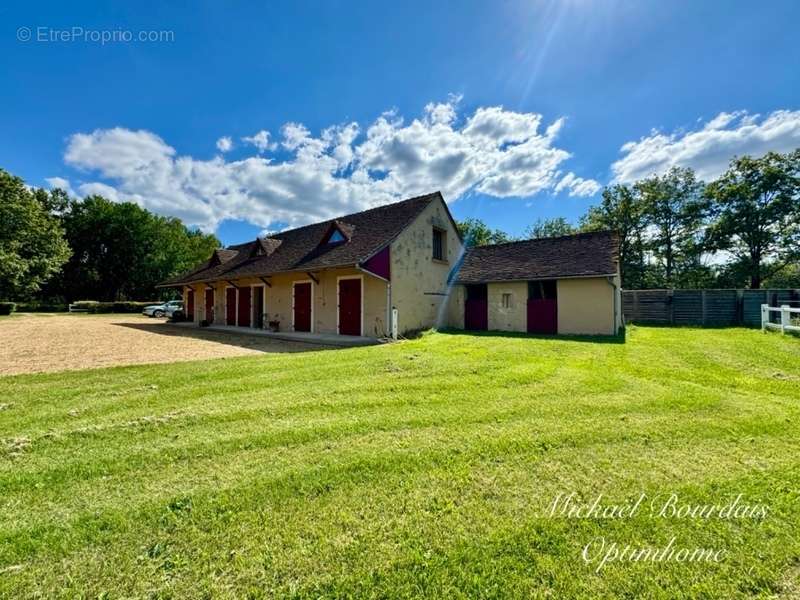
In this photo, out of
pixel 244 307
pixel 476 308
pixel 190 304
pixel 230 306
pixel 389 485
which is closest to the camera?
pixel 389 485

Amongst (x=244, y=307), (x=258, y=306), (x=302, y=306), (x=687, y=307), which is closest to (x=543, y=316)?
(x=687, y=307)

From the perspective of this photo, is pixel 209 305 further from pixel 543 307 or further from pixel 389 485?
pixel 389 485

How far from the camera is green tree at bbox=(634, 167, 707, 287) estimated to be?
95.5ft

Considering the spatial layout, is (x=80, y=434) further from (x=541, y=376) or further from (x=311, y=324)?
(x=311, y=324)

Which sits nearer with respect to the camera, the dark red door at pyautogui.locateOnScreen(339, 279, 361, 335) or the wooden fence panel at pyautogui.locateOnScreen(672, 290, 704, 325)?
the dark red door at pyautogui.locateOnScreen(339, 279, 361, 335)

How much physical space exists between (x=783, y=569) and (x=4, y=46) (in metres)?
13.9

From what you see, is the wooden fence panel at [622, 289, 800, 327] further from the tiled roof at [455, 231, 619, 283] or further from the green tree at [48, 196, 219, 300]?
the green tree at [48, 196, 219, 300]

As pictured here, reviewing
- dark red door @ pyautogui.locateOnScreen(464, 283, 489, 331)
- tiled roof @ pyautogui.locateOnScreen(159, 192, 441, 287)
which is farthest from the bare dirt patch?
dark red door @ pyautogui.locateOnScreen(464, 283, 489, 331)

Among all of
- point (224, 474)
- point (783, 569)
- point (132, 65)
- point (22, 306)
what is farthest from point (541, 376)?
point (22, 306)

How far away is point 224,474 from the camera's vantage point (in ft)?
9.77

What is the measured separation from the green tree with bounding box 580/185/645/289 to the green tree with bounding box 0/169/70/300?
4963 centimetres

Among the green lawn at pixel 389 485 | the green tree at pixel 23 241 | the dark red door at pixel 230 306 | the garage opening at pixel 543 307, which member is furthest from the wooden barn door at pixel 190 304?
the garage opening at pixel 543 307

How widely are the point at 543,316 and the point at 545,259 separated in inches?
102

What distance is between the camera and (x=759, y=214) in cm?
2548
